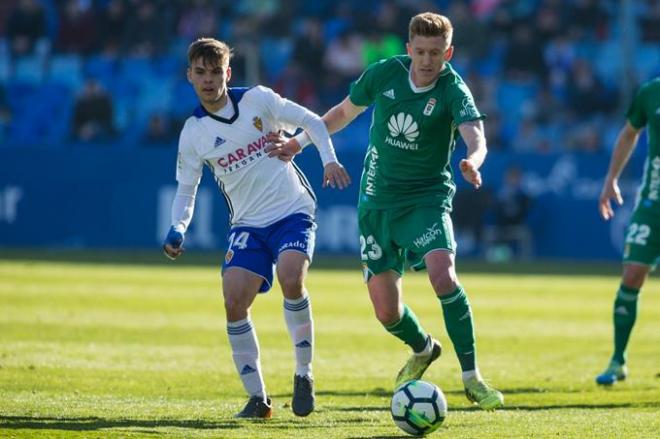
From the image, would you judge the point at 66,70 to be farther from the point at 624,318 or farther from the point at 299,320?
the point at 299,320

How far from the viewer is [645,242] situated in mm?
10664

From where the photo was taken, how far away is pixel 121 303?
55.9 ft

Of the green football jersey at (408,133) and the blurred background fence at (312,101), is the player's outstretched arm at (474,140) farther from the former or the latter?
the blurred background fence at (312,101)

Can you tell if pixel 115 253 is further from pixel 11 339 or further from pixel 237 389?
pixel 237 389

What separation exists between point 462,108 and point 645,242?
2.81 metres

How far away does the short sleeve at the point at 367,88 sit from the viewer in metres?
9.00

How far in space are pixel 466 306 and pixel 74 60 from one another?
23.4 meters

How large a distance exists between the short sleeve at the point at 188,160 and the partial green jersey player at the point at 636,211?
3422mm

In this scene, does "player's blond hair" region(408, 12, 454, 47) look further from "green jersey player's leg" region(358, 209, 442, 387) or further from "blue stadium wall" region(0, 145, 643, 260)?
"blue stadium wall" region(0, 145, 643, 260)

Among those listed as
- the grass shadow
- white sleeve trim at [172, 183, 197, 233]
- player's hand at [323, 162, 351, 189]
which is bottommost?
the grass shadow

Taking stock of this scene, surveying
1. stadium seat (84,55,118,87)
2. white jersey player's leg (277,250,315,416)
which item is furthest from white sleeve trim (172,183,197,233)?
stadium seat (84,55,118,87)

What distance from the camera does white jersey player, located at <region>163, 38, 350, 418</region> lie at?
8.61 meters

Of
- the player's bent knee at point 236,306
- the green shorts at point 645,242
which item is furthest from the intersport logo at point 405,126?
the green shorts at point 645,242

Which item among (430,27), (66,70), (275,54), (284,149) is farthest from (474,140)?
(66,70)
